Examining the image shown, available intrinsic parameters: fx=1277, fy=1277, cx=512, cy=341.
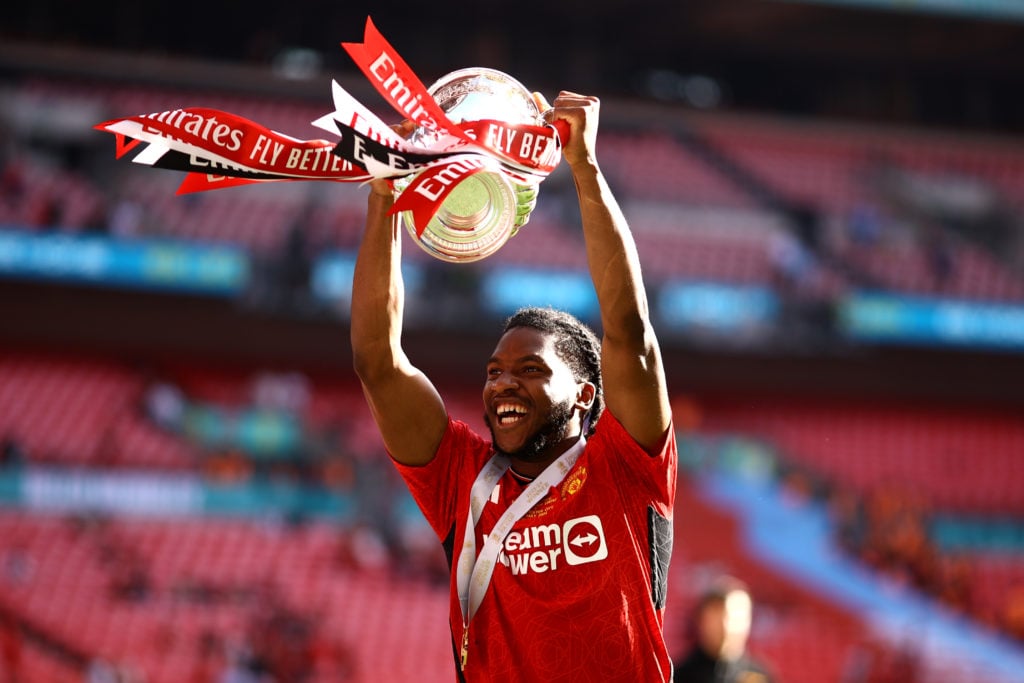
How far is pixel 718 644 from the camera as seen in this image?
16.1ft

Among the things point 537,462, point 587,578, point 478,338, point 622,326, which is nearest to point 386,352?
point 537,462

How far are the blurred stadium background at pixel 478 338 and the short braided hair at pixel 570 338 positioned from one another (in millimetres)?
9741

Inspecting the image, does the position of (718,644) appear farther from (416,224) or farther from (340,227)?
(340,227)

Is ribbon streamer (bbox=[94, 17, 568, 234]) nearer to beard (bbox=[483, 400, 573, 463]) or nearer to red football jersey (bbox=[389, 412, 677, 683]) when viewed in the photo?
beard (bbox=[483, 400, 573, 463])

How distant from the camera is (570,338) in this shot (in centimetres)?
298

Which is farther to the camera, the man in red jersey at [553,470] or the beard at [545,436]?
the beard at [545,436]

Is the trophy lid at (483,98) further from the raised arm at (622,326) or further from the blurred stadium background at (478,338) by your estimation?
the blurred stadium background at (478,338)

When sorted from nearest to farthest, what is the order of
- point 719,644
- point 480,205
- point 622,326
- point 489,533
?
point 622,326 < point 489,533 < point 480,205 < point 719,644

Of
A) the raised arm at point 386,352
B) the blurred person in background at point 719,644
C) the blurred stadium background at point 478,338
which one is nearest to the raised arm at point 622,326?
the raised arm at point 386,352

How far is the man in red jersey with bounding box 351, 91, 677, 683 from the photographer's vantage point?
2.63 m

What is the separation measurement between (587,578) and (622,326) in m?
0.53

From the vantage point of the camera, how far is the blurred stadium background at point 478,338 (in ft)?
43.8

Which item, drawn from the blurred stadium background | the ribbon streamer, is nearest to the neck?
the ribbon streamer

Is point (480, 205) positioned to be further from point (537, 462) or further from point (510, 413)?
point (537, 462)
